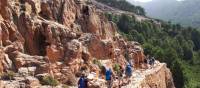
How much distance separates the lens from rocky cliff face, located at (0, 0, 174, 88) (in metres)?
43.2

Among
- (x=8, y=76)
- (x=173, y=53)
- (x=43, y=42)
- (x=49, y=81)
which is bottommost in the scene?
(x=173, y=53)

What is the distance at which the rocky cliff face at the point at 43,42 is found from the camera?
43.2m

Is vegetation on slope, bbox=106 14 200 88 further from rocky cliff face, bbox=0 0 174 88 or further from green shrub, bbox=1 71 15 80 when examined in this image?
green shrub, bbox=1 71 15 80

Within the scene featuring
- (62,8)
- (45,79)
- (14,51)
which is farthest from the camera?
(62,8)

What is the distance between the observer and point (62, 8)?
59375 millimetres

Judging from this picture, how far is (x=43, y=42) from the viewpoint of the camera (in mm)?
50938

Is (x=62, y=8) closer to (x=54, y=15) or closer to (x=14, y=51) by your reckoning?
(x=54, y=15)

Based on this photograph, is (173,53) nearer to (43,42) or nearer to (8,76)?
(43,42)

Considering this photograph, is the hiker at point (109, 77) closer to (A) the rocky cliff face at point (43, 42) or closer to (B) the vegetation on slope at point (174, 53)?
(A) the rocky cliff face at point (43, 42)

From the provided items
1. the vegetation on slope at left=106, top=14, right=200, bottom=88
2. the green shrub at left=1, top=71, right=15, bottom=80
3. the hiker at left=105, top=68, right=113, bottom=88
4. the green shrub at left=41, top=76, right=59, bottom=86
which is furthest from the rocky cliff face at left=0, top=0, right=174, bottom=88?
the vegetation on slope at left=106, top=14, right=200, bottom=88

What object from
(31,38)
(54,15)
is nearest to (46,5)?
(54,15)

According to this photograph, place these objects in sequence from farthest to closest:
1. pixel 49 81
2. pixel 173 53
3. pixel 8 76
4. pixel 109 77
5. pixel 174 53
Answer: pixel 174 53 → pixel 173 53 → pixel 49 81 → pixel 8 76 → pixel 109 77

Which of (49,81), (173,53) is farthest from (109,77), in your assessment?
(173,53)

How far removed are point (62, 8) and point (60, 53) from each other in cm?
1195
